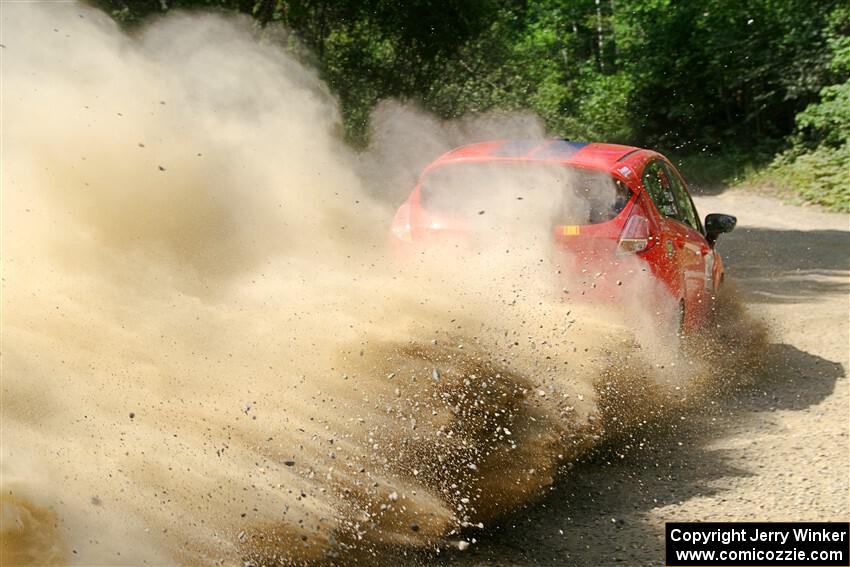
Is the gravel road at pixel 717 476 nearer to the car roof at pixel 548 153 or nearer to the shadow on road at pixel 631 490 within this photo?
the shadow on road at pixel 631 490

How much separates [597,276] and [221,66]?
11.1 ft

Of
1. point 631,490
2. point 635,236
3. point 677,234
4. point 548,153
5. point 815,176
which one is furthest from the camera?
point 815,176

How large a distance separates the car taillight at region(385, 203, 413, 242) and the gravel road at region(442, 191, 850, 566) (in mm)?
1943

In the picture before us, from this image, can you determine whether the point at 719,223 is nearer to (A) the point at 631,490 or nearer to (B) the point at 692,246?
(B) the point at 692,246

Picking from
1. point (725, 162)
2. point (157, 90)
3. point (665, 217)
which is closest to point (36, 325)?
point (157, 90)

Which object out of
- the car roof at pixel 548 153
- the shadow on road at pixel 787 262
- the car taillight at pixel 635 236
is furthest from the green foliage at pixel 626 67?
the car taillight at pixel 635 236

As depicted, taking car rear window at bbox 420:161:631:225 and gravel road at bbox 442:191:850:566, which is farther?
car rear window at bbox 420:161:631:225

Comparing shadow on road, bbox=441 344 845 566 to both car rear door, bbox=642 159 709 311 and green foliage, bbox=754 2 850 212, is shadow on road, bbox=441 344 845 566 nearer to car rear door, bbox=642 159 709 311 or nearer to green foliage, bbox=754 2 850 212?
car rear door, bbox=642 159 709 311

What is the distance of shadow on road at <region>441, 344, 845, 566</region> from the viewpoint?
4.98 meters

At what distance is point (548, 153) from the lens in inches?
281

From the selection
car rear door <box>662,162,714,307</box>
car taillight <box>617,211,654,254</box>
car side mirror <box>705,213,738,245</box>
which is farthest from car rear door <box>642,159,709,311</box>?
car taillight <box>617,211,654,254</box>

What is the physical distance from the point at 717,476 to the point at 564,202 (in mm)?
1941

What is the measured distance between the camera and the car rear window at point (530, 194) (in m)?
6.78

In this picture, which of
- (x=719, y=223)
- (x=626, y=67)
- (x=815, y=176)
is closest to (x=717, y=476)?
(x=719, y=223)
